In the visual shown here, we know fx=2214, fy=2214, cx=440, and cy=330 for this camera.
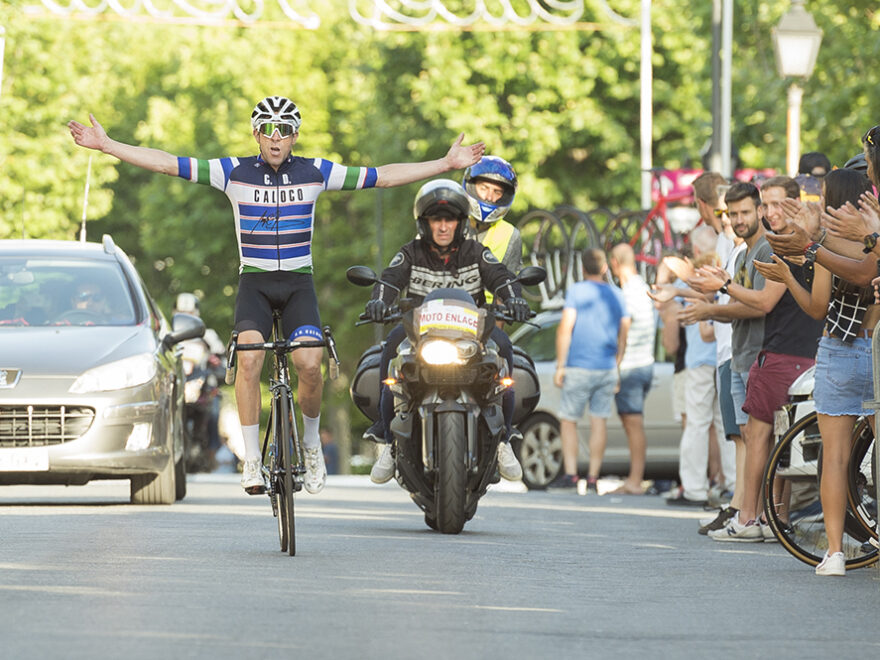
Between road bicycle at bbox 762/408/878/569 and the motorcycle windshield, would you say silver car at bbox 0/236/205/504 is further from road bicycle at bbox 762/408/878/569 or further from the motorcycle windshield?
road bicycle at bbox 762/408/878/569

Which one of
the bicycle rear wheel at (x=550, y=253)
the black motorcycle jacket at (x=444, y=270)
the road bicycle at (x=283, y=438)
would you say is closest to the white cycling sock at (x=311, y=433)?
the road bicycle at (x=283, y=438)

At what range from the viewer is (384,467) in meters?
12.6

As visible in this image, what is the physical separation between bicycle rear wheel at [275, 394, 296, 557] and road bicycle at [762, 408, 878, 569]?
234cm

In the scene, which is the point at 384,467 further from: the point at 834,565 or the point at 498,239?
A: the point at 834,565

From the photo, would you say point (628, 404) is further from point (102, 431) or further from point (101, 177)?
point (101, 177)

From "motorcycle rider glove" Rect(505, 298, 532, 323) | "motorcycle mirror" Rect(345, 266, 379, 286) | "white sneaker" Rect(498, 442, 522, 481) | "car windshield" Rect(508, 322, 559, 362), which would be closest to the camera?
"motorcycle mirror" Rect(345, 266, 379, 286)

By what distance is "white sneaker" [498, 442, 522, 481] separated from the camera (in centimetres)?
1248

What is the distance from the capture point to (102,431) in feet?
46.5

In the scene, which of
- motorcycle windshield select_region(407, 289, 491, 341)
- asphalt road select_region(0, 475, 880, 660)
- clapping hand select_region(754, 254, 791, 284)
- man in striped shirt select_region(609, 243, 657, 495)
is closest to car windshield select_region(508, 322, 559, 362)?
man in striped shirt select_region(609, 243, 657, 495)

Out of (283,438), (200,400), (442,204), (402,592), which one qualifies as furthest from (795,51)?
(402,592)

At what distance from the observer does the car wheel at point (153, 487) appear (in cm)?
1495

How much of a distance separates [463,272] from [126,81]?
55.1 m

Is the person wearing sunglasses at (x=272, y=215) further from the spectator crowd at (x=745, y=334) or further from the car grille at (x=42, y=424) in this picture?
the car grille at (x=42, y=424)

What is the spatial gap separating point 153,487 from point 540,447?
691 centimetres
